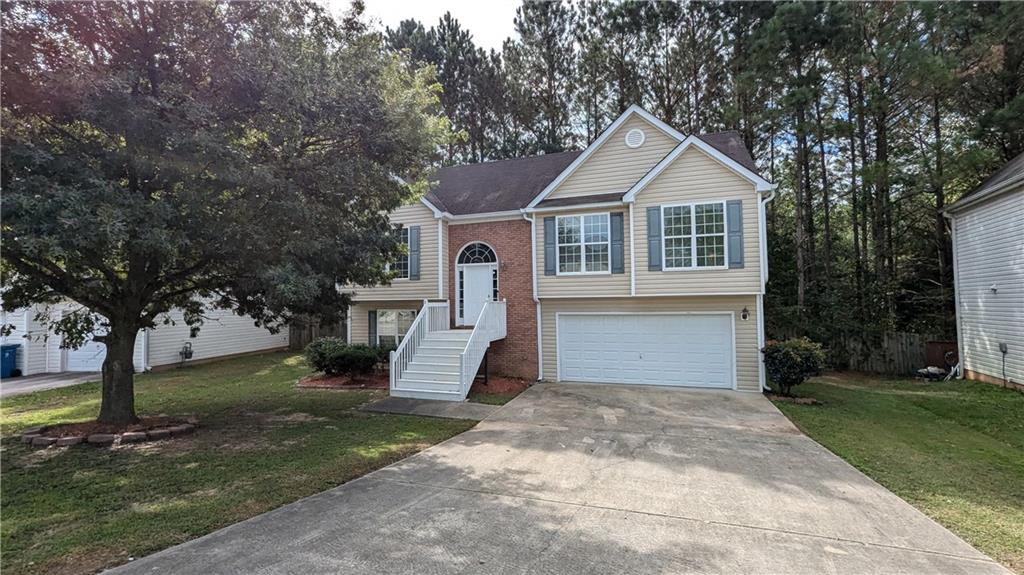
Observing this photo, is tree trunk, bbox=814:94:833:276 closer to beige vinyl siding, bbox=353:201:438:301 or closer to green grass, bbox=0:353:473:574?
beige vinyl siding, bbox=353:201:438:301

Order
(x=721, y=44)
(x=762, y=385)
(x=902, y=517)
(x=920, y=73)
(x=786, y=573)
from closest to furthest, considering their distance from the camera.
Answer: (x=786, y=573), (x=902, y=517), (x=762, y=385), (x=920, y=73), (x=721, y=44)

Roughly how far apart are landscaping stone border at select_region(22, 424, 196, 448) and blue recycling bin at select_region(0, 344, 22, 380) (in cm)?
1031

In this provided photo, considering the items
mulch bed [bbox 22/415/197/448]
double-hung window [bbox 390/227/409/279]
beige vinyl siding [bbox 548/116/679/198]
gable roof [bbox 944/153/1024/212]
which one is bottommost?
mulch bed [bbox 22/415/197/448]

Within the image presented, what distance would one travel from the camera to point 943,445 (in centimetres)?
677

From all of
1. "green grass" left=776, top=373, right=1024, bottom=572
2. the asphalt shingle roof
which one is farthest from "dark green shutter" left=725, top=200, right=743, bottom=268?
"green grass" left=776, top=373, right=1024, bottom=572

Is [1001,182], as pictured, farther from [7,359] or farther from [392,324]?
[7,359]

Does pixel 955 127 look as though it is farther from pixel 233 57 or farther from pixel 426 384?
pixel 233 57

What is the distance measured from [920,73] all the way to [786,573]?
17265 mm

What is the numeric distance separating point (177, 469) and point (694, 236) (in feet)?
37.5

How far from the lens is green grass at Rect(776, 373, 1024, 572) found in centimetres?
432

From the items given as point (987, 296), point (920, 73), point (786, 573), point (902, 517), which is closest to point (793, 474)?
point (902, 517)

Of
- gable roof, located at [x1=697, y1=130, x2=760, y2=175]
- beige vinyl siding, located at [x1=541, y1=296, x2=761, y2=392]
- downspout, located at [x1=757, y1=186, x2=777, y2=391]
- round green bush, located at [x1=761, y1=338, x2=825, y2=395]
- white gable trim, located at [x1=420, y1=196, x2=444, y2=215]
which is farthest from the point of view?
white gable trim, located at [x1=420, y1=196, x2=444, y2=215]

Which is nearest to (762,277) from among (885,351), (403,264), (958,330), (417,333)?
(958,330)

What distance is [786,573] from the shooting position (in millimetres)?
3402
